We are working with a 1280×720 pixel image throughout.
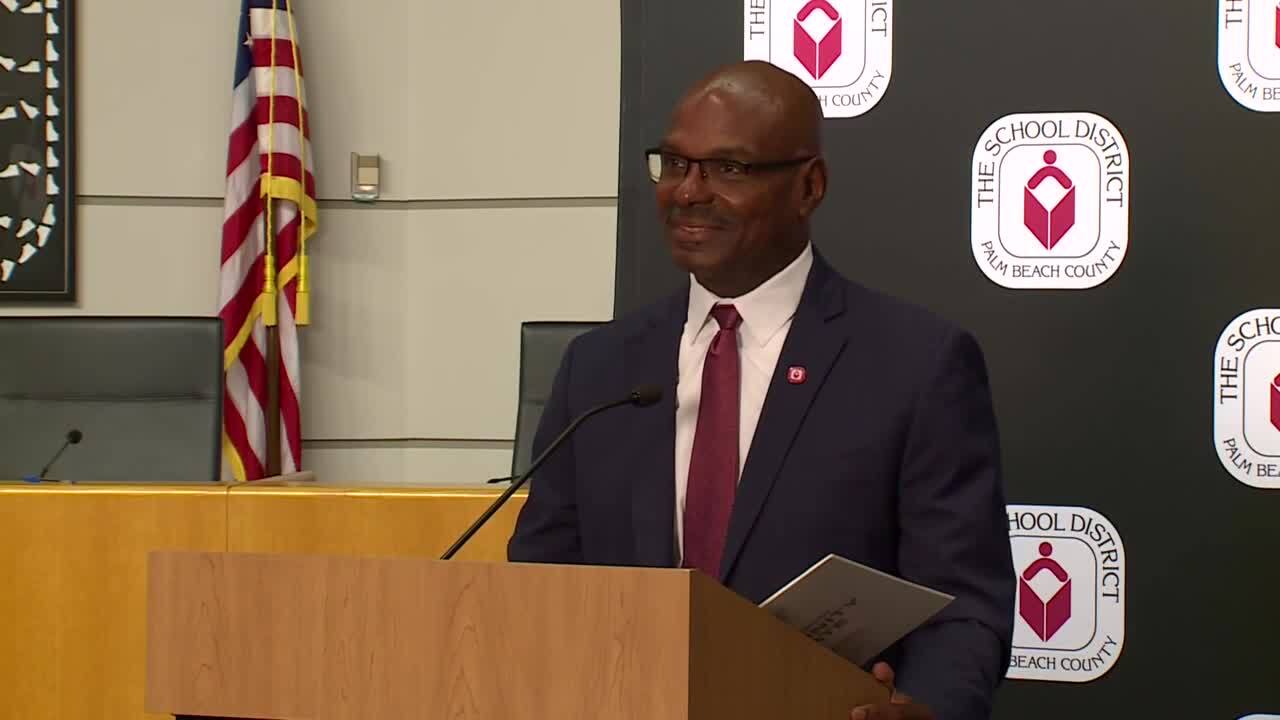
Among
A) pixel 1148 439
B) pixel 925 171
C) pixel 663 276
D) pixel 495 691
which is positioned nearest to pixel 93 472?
pixel 663 276

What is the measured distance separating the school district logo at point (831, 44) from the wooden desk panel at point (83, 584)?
1.35m

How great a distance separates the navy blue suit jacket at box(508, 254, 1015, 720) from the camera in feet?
6.11

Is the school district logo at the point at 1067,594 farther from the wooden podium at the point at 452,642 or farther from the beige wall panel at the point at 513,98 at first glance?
the beige wall panel at the point at 513,98

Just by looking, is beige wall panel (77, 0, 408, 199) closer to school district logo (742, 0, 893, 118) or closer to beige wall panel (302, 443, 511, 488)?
beige wall panel (302, 443, 511, 488)

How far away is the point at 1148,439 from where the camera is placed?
8.84 feet

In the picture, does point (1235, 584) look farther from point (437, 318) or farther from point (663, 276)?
point (437, 318)

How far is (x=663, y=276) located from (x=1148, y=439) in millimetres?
911

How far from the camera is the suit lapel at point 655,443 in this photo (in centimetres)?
193

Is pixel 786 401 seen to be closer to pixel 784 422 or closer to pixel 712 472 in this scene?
pixel 784 422

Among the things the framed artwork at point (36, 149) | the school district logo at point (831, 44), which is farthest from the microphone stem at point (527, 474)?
the framed artwork at point (36, 149)

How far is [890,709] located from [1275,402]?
4.57ft

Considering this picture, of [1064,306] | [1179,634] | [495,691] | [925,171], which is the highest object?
[925,171]

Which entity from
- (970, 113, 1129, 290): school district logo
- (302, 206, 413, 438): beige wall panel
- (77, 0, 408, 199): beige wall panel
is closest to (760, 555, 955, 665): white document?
(970, 113, 1129, 290): school district logo

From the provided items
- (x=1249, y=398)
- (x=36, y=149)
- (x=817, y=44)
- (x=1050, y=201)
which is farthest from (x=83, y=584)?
(x=36, y=149)
